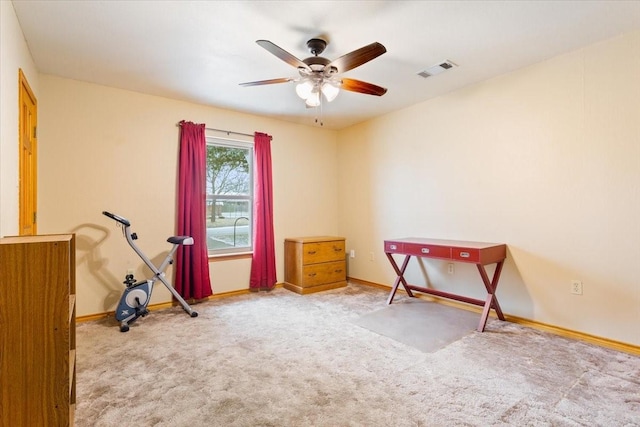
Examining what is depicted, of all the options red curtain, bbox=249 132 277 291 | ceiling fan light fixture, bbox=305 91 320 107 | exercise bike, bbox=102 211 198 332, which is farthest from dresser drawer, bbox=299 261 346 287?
ceiling fan light fixture, bbox=305 91 320 107

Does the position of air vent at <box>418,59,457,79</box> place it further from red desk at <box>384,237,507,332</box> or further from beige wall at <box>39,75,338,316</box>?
beige wall at <box>39,75,338,316</box>

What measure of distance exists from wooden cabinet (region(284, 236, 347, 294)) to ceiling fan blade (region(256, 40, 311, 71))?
247 cm


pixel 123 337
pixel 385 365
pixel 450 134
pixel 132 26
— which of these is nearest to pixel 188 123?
pixel 132 26

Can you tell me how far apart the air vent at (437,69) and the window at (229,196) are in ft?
7.99

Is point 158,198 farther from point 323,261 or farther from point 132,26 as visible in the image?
point 323,261

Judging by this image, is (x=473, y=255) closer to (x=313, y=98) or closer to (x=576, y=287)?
(x=576, y=287)

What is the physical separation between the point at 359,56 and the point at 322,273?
299 centimetres

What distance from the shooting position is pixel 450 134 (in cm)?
371

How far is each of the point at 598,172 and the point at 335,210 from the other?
339cm

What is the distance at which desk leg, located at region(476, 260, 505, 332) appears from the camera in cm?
287

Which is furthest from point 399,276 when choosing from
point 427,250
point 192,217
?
point 192,217

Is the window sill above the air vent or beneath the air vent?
beneath

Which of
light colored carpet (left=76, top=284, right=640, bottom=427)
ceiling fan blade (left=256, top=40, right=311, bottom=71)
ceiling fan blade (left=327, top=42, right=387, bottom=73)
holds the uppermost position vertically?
ceiling fan blade (left=256, top=40, right=311, bottom=71)

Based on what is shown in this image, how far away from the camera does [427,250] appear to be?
3.28 metres
